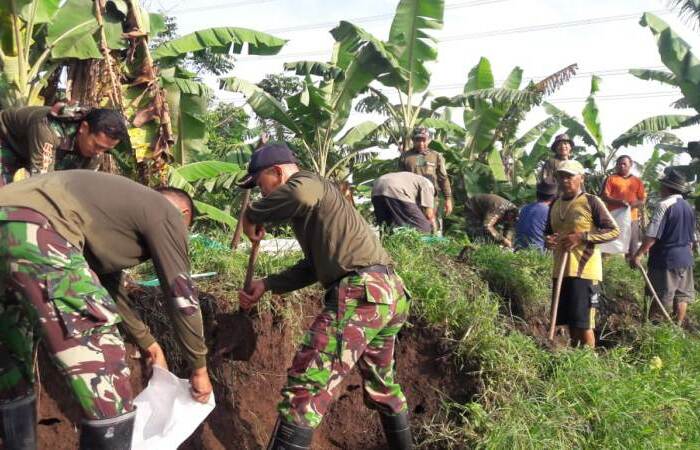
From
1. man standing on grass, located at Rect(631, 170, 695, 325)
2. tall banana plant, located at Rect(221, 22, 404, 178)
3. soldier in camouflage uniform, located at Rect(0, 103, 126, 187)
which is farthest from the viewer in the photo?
tall banana plant, located at Rect(221, 22, 404, 178)

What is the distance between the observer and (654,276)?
682 centimetres

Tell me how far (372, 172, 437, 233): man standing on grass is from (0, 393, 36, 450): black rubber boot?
4544mm

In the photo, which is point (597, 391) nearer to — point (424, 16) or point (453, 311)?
point (453, 311)

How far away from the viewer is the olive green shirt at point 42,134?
4051 millimetres

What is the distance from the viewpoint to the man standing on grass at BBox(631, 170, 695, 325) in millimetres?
6660

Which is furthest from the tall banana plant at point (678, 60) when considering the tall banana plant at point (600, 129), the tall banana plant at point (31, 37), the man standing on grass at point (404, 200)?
the tall banana plant at point (31, 37)

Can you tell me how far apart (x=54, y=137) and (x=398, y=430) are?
268 centimetres

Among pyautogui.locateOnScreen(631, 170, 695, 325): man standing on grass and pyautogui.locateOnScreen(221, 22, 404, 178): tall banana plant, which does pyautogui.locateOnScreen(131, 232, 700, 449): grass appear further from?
pyautogui.locateOnScreen(221, 22, 404, 178): tall banana plant

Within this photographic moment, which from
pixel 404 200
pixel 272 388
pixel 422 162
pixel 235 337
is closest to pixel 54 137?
pixel 235 337

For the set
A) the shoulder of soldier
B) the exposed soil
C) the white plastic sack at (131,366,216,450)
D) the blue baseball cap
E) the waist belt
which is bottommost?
the exposed soil

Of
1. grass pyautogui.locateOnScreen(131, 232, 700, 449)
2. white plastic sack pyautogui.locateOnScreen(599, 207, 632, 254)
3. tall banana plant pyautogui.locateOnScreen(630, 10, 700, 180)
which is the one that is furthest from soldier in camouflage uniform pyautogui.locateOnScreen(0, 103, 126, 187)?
tall banana plant pyautogui.locateOnScreen(630, 10, 700, 180)

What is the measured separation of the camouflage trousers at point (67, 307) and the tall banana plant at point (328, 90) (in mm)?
7954

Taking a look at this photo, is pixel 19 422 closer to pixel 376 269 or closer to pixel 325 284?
pixel 325 284

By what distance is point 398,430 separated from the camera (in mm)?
3734
